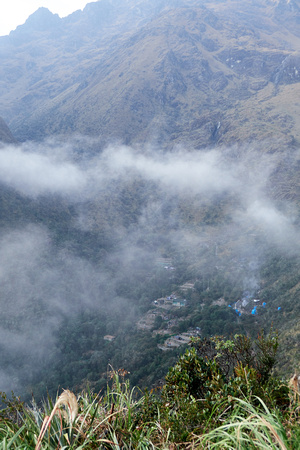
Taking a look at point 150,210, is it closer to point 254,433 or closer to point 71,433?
point 71,433

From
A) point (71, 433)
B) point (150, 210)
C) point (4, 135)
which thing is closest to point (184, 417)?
point (71, 433)

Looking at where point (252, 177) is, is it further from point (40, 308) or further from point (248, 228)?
point (40, 308)

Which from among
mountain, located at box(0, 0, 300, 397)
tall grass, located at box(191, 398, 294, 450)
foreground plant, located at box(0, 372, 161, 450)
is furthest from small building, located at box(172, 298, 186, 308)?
tall grass, located at box(191, 398, 294, 450)

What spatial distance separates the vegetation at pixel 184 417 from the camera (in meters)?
3.39

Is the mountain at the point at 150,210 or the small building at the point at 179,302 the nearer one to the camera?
the mountain at the point at 150,210

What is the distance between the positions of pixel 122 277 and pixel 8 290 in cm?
3280

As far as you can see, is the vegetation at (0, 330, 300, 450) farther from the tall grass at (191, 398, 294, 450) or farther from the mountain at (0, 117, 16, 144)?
the mountain at (0, 117, 16, 144)

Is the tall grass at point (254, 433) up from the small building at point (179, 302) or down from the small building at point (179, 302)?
up

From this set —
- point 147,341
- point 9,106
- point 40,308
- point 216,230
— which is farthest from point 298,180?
point 9,106

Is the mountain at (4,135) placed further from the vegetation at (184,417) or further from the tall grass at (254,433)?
the tall grass at (254,433)

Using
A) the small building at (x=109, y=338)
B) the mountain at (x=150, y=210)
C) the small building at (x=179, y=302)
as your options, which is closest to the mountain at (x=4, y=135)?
the mountain at (x=150, y=210)

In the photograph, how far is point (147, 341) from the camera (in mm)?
→ 56156

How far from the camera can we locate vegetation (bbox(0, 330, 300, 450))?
3.39 metres

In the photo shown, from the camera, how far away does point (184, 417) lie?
17.1 ft
